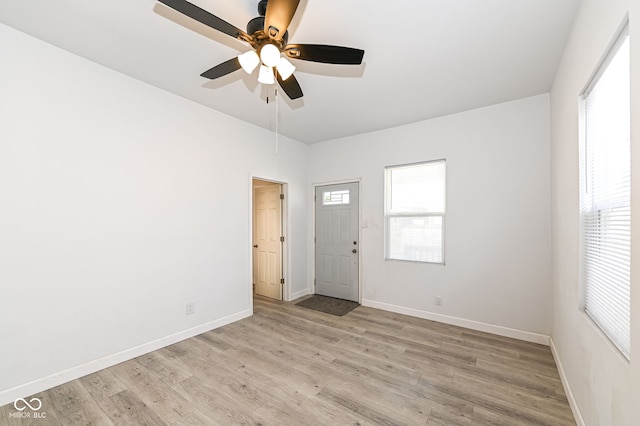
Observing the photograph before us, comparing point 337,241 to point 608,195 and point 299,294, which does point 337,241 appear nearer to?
point 299,294

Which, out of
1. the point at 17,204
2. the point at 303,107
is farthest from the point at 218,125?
the point at 17,204

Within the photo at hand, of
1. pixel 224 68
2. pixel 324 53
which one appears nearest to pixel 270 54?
pixel 324 53

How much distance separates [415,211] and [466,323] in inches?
63.7

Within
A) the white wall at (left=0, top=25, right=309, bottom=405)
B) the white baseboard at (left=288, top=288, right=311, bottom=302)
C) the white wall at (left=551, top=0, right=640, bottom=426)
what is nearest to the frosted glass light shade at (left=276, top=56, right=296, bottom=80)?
the white wall at (left=0, top=25, right=309, bottom=405)

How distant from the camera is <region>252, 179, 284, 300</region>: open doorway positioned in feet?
15.7

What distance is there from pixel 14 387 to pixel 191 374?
1.24 metres

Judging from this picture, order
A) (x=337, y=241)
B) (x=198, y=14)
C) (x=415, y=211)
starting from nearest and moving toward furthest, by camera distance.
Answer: (x=198, y=14)
(x=415, y=211)
(x=337, y=241)

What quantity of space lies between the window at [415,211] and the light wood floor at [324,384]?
3.74ft

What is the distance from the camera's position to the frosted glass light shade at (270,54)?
169cm

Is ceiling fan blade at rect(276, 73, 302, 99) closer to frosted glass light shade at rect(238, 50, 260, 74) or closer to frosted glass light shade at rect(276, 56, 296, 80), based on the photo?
frosted glass light shade at rect(276, 56, 296, 80)

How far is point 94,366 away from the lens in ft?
8.12

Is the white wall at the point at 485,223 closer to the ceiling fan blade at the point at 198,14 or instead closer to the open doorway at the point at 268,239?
the open doorway at the point at 268,239

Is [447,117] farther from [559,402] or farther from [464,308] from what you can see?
[559,402]

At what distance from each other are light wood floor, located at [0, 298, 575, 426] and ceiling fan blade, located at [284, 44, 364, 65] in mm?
2493
